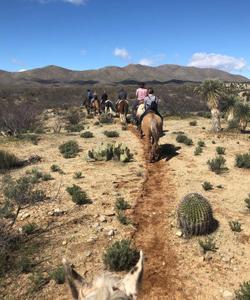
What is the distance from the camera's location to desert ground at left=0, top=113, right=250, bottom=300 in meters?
7.52

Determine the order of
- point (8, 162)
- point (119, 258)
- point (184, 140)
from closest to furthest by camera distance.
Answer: point (119, 258) < point (8, 162) < point (184, 140)

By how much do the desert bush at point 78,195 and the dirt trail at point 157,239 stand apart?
60.6 inches

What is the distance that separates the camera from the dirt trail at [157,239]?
289 inches

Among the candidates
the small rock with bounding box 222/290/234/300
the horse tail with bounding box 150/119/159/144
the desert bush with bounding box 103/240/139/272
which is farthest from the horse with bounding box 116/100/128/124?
the small rock with bounding box 222/290/234/300

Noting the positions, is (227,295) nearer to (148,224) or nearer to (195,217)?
(195,217)

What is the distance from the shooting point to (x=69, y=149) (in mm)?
18094

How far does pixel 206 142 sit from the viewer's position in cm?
1972

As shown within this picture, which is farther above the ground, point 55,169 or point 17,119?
point 55,169

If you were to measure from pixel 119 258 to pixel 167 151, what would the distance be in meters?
10.2

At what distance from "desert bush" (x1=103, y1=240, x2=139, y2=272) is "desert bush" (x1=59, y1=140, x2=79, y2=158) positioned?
9.39 meters

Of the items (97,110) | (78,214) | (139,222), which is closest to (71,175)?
(78,214)

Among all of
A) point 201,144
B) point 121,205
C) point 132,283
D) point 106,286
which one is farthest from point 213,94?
Result: point 106,286

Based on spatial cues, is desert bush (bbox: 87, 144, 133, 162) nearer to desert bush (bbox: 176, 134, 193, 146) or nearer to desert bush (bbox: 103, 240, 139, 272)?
desert bush (bbox: 176, 134, 193, 146)

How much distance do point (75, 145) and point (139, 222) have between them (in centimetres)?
928
